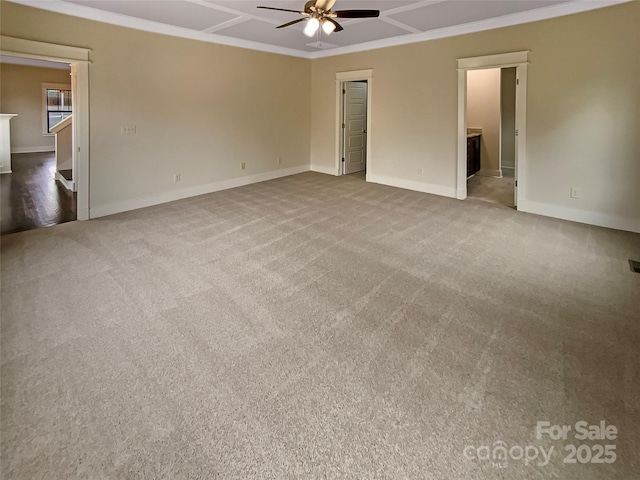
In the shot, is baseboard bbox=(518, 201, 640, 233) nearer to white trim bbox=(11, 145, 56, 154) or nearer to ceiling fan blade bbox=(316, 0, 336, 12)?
ceiling fan blade bbox=(316, 0, 336, 12)

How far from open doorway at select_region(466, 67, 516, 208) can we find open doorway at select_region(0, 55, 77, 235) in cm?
787

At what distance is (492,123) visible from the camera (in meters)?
8.53

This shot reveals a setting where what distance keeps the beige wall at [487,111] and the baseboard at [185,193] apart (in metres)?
4.24

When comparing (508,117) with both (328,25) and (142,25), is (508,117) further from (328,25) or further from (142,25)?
(142,25)

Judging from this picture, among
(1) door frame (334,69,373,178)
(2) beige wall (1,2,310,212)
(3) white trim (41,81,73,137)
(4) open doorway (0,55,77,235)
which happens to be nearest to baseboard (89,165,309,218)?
(2) beige wall (1,2,310,212)

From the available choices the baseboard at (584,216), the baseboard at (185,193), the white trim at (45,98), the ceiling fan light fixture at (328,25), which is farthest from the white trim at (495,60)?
the white trim at (45,98)

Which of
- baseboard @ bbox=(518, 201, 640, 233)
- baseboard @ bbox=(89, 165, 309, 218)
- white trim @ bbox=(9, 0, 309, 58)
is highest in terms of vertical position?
white trim @ bbox=(9, 0, 309, 58)

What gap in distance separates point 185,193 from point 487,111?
687 cm

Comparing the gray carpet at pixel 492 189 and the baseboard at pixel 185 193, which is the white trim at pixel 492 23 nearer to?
the gray carpet at pixel 492 189

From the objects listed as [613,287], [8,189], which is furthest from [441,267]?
[8,189]

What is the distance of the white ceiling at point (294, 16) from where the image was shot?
4559 millimetres

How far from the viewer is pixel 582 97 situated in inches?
185

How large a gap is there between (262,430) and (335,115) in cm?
740

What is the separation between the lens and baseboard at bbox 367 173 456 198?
21.0 feet
